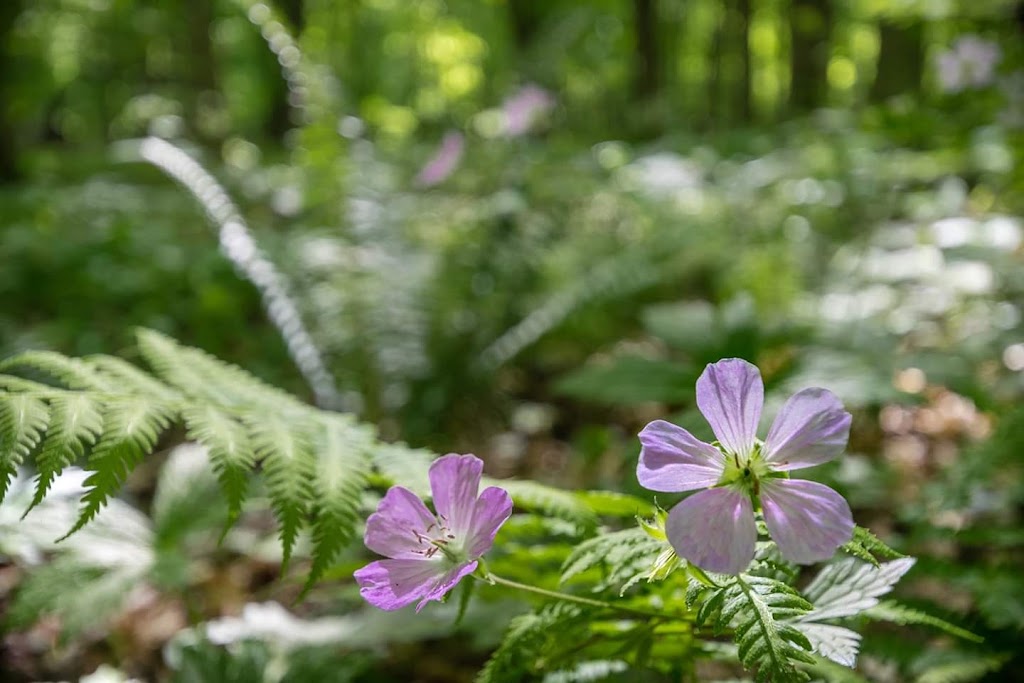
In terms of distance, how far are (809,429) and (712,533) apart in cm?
12

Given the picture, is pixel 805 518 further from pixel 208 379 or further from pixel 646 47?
pixel 646 47

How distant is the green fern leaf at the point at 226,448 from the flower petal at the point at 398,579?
0.16 m

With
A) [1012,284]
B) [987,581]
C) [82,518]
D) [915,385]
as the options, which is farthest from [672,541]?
[915,385]

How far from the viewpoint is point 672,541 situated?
543mm

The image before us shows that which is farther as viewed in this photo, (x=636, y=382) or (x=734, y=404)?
(x=636, y=382)

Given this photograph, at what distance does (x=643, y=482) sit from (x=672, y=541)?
0.05m

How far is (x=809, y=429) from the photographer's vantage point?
578 millimetres

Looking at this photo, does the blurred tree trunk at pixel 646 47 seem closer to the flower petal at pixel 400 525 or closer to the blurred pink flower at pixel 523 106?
the blurred pink flower at pixel 523 106

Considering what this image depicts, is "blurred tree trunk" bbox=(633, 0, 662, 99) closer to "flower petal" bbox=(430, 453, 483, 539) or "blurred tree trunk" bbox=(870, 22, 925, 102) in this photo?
"blurred tree trunk" bbox=(870, 22, 925, 102)

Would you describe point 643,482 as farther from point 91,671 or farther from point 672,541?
point 91,671

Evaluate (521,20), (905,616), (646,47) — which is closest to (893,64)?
(521,20)

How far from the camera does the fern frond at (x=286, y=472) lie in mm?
721

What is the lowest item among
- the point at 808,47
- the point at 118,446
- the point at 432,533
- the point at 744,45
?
the point at 432,533

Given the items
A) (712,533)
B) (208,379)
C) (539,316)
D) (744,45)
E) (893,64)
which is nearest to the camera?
(712,533)
